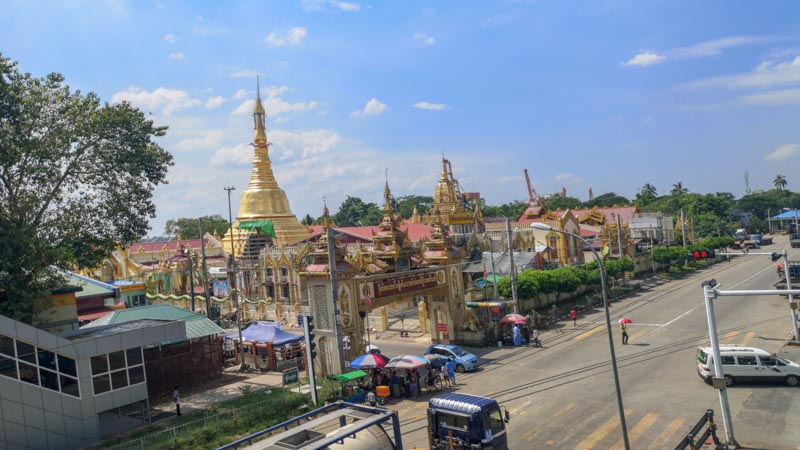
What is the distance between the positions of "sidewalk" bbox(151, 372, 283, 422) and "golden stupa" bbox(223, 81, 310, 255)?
34.5 meters

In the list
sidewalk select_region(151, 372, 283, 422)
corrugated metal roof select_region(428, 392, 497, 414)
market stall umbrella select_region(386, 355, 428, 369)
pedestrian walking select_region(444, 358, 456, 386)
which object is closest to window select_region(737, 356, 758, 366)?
pedestrian walking select_region(444, 358, 456, 386)

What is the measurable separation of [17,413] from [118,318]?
10250 mm

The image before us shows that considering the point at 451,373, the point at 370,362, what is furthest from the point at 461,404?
the point at 451,373

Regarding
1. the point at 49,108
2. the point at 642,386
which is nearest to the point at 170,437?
the point at 49,108

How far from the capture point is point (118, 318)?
29562mm

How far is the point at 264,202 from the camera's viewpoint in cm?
6856

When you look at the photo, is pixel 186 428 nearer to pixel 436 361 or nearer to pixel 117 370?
pixel 117 370

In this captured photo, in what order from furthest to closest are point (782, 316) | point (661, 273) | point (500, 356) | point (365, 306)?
point (661, 273) → point (782, 316) → point (500, 356) → point (365, 306)

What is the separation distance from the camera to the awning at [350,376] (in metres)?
22.8

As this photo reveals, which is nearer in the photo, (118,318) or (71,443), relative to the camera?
(71,443)

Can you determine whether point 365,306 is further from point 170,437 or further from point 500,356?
point 170,437

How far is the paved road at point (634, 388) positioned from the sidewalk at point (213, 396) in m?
7.99

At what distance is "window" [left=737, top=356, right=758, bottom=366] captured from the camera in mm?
22109

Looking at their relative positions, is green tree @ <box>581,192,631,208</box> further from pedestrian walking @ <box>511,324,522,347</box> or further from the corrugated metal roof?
the corrugated metal roof
